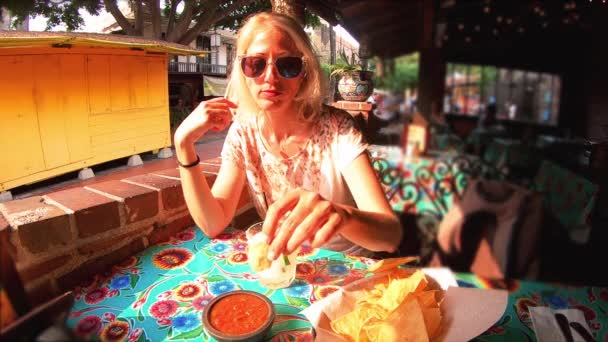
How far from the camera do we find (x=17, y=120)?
4.12m

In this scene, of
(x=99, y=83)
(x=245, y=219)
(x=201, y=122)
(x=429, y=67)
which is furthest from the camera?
(x=99, y=83)

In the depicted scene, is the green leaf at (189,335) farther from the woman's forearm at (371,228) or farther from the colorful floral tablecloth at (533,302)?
the colorful floral tablecloth at (533,302)

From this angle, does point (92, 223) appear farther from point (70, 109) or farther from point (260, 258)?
point (70, 109)

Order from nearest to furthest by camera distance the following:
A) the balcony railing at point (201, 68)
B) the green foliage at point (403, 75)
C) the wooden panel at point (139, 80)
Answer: the green foliage at point (403, 75) < the balcony railing at point (201, 68) < the wooden panel at point (139, 80)

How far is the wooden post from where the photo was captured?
45 cm

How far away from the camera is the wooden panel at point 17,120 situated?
12.9ft

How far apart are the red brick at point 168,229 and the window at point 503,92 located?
1.18 metres

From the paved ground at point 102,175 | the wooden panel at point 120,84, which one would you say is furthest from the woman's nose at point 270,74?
the wooden panel at point 120,84

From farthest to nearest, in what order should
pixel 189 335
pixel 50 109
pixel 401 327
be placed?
1. pixel 50 109
2. pixel 189 335
3. pixel 401 327

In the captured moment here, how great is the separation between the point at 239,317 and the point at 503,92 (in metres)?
0.70

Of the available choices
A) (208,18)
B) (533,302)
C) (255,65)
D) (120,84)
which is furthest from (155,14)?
(120,84)

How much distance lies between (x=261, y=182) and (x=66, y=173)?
458 centimetres

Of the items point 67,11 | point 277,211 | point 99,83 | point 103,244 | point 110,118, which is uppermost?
point 99,83

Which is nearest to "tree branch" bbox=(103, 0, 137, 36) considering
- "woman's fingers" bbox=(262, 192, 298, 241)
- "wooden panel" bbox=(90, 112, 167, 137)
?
"woman's fingers" bbox=(262, 192, 298, 241)
